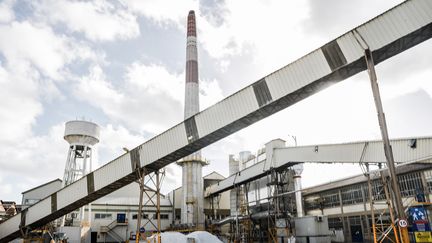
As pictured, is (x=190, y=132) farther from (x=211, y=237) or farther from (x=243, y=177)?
(x=243, y=177)

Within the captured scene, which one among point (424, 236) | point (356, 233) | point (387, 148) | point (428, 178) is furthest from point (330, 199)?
point (387, 148)

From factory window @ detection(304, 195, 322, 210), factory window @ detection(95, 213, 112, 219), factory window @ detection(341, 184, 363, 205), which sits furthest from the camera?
factory window @ detection(95, 213, 112, 219)

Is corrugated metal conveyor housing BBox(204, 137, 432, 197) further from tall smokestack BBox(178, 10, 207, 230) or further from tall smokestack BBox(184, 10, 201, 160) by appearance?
tall smokestack BBox(184, 10, 201, 160)

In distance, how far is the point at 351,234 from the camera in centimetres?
3188

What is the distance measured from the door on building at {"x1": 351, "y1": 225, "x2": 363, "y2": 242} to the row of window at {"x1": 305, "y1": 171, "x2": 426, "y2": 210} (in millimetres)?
2529

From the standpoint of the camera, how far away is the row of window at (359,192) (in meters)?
25.8

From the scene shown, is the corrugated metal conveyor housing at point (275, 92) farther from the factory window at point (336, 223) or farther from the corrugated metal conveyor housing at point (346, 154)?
the factory window at point (336, 223)

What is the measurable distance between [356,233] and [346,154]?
653 inches

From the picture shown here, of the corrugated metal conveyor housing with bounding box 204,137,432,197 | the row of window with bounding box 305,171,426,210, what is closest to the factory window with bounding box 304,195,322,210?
the row of window with bounding box 305,171,426,210

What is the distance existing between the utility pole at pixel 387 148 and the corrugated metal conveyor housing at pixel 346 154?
15.9 feet

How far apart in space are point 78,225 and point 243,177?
19.2 metres

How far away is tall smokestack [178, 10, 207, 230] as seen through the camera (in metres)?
36.9

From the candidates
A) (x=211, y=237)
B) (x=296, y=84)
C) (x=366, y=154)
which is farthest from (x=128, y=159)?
(x=366, y=154)

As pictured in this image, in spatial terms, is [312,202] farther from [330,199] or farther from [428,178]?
[428,178]
